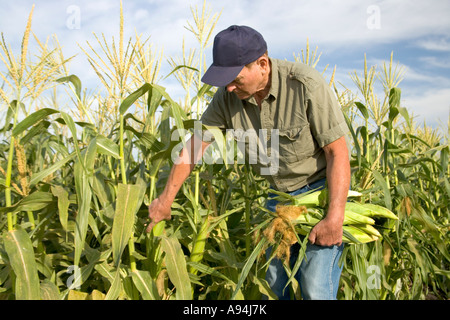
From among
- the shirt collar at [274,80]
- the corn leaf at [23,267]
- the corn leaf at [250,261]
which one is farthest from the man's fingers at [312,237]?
the corn leaf at [23,267]

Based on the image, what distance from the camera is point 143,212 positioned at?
2801 mm

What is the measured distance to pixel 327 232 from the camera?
87.3 inches

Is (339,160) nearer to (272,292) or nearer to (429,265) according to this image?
(272,292)

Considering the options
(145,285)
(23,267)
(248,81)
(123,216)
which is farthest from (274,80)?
(23,267)

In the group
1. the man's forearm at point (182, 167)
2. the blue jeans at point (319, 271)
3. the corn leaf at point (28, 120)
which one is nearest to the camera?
the corn leaf at point (28, 120)

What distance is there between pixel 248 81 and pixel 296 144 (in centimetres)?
46

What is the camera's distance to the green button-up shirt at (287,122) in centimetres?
229

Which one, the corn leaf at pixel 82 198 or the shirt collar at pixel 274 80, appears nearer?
the corn leaf at pixel 82 198

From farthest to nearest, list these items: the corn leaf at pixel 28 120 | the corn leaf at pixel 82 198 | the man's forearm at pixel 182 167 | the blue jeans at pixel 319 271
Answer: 1. the man's forearm at pixel 182 167
2. the blue jeans at pixel 319 271
3. the corn leaf at pixel 28 120
4. the corn leaf at pixel 82 198

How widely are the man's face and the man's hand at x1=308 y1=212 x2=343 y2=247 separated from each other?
80 cm

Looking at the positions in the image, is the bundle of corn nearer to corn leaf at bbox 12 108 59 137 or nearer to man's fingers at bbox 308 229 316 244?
man's fingers at bbox 308 229 316 244

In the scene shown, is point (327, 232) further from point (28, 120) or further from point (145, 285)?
point (28, 120)

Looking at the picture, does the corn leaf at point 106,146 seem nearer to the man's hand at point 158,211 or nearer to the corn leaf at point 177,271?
the man's hand at point 158,211
